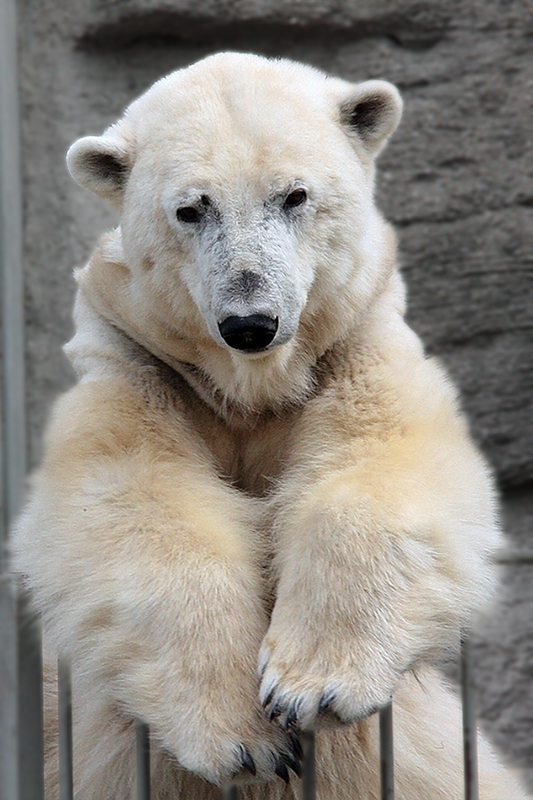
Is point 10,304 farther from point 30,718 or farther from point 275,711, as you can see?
point 275,711

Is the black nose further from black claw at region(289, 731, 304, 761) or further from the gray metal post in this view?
the gray metal post

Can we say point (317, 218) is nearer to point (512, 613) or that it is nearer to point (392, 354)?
point (392, 354)

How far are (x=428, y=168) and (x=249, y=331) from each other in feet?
6.56

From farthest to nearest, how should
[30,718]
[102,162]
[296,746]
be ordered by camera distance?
1. [102,162]
2. [30,718]
3. [296,746]

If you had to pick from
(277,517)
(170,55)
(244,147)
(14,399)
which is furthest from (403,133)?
(277,517)

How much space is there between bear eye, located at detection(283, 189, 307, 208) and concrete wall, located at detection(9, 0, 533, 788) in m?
1.65

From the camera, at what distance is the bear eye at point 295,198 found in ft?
5.90

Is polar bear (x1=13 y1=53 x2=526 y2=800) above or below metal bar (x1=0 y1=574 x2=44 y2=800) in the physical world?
above

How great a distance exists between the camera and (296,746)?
5.00ft

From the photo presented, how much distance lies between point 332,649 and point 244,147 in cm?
84

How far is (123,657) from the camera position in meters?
1.59

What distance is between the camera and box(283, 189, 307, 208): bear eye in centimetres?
180

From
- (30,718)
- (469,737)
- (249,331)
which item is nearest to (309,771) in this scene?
(469,737)

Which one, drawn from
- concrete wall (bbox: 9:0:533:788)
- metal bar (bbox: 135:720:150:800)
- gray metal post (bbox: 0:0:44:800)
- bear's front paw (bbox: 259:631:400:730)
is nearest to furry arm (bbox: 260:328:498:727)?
bear's front paw (bbox: 259:631:400:730)
